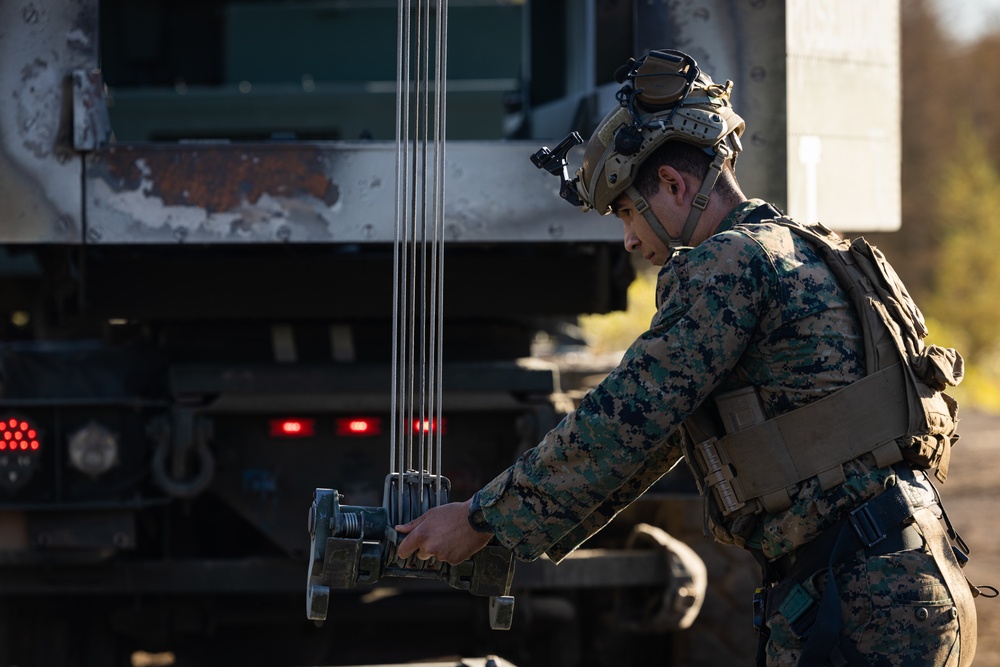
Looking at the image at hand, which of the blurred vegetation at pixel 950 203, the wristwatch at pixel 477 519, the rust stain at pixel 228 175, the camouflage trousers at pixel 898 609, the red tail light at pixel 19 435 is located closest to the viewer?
the camouflage trousers at pixel 898 609

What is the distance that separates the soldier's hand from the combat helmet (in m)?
0.67

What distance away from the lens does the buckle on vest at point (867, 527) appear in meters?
2.65

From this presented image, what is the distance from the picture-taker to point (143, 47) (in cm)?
667

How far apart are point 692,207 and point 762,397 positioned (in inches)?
15.7

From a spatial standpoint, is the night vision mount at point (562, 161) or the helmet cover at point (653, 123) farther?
the night vision mount at point (562, 161)

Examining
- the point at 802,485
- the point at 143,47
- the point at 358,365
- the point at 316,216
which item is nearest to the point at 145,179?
the point at 316,216

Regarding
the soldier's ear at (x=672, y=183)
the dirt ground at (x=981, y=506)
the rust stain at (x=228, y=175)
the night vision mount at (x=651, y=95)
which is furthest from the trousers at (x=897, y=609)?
the dirt ground at (x=981, y=506)

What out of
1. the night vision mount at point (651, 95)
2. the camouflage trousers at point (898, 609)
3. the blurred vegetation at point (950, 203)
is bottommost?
the camouflage trousers at point (898, 609)

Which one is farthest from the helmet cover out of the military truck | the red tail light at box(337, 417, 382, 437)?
the red tail light at box(337, 417, 382, 437)

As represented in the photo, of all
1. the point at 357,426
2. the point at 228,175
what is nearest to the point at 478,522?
the point at 228,175

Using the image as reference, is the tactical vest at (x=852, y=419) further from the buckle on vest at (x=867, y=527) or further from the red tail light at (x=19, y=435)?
the red tail light at (x=19, y=435)

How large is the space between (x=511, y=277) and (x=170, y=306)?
1043 mm

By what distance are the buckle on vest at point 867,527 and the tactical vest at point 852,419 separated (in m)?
0.07

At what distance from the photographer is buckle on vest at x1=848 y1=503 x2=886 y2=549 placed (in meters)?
2.65
